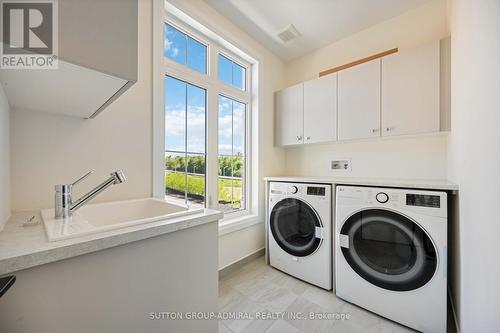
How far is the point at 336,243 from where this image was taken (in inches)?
65.4

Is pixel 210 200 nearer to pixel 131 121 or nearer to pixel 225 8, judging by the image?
pixel 131 121

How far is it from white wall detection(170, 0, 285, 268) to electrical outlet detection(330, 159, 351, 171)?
27.1 inches

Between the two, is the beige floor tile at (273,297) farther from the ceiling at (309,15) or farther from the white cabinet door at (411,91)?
the ceiling at (309,15)

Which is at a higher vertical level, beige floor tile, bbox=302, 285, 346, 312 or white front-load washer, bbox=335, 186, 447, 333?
white front-load washer, bbox=335, 186, 447, 333

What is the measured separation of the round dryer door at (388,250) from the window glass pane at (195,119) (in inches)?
59.1

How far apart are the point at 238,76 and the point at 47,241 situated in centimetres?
226

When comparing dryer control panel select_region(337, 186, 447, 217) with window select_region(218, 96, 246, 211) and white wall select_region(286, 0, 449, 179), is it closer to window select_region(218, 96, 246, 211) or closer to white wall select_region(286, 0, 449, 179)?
white wall select_region(286, 0, 449, 179)

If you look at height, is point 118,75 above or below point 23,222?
above

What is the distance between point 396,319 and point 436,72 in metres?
1.86

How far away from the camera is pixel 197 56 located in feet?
6.29

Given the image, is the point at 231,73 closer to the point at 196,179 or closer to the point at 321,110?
the point at 321,110

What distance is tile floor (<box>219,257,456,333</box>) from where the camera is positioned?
136 centimetres

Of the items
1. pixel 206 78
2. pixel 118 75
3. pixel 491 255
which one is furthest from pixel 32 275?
pixel 206 78

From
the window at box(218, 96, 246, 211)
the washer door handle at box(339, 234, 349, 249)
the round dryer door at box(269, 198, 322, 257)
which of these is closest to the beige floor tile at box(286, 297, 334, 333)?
the round dryer door at box(269, 198, 322, 257)
